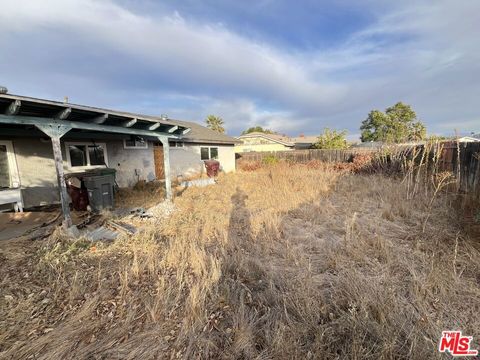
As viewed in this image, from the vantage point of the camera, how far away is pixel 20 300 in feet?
8.45

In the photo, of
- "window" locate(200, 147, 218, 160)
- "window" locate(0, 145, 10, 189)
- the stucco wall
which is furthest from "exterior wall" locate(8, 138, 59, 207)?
the stucco wall

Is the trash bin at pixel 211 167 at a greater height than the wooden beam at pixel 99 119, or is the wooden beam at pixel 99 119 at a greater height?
the wooden beam at pixel 99 119

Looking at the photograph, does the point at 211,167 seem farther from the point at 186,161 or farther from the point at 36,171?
the point at 36,171

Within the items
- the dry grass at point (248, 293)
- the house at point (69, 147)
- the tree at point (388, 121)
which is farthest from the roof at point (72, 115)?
the tree at point (388, 121)

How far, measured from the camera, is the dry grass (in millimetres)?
1976

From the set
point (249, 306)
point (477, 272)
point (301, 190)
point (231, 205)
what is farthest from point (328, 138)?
point (249, 306)

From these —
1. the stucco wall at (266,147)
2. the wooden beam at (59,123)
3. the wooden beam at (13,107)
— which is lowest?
the wooden beam at (59,123)

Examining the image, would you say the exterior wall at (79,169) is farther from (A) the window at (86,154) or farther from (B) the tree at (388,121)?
(B) the tree at (388,121)

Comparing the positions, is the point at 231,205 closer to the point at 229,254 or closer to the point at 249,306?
the point at 229,254

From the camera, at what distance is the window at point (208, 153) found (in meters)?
13.8

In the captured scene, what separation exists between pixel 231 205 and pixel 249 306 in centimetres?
440

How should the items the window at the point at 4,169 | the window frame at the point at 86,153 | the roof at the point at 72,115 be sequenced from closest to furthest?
1. the roof at the point at 72,115
2. the window at the point at 4,169
3. the window frame at the point at 86,153

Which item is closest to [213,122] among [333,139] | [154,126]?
[333,139]

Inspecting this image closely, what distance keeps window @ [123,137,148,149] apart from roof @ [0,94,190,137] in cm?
341
